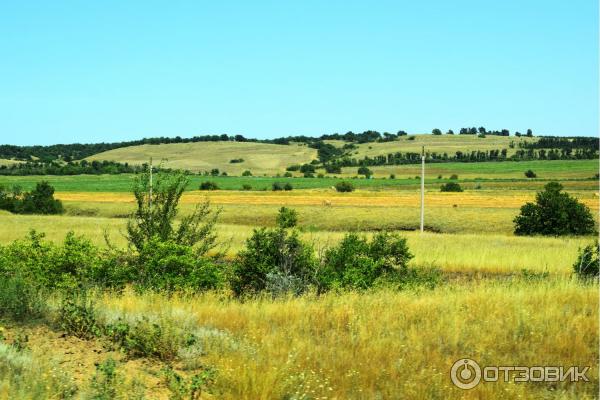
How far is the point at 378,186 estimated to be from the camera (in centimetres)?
12194

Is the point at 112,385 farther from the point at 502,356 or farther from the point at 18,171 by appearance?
the point at 18,171

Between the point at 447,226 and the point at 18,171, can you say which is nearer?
the point at 447,226

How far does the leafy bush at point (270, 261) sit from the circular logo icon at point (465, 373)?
753cm

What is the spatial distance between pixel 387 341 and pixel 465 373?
1027 mm

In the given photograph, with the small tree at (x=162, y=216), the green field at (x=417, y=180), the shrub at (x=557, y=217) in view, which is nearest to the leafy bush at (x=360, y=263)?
the small tree at (x=162, y=216)

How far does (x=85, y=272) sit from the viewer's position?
47.1ft

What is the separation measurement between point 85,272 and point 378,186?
109 meters

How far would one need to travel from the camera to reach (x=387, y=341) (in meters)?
7.32

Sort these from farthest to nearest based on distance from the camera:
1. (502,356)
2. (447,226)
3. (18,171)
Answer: (18,171), (447,226), (502,356)

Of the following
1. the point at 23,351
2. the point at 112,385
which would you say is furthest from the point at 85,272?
the point at 112,385

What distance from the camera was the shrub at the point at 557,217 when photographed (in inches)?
1731

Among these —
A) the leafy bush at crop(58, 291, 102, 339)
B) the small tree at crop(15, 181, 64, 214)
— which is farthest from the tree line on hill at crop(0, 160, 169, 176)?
the leafy bush at crop(58, 291, 102, 339)

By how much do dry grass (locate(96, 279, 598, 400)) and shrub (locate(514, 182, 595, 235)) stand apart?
3617cm

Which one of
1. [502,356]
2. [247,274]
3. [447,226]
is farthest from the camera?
[447,226]
